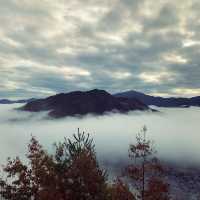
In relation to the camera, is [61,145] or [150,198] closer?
[61,145]

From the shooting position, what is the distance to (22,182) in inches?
1436

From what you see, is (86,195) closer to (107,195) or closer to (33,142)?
(107,195)

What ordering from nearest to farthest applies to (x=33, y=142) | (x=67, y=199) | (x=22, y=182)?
(x=67, y=199), (x=22, y=182), (x=33, y=142)

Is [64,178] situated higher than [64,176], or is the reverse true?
[64,176]

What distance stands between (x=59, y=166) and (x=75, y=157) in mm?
2081

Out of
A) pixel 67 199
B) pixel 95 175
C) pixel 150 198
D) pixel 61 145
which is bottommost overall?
pixel 150 198

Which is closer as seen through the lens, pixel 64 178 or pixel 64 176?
pixel 64 178

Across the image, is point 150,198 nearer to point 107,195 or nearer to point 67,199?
point 107,195

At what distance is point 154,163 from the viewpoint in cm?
4722

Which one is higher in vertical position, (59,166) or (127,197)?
(59,166)

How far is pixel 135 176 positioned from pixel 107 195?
13543mm

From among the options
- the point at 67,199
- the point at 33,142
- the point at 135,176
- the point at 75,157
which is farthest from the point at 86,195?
the point at 135,176

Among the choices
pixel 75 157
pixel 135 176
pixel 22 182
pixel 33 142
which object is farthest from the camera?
pixel 135 176

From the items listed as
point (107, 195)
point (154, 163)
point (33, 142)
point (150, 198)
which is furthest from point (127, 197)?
point (33, 142)
